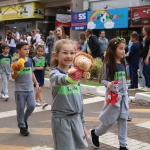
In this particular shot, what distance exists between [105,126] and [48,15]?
882 inches

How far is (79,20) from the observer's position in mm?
21750

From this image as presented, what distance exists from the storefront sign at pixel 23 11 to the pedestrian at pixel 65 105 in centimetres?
2275

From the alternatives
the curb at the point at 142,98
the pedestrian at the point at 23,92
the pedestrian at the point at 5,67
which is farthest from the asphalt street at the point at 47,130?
the pedestrian at the point at 5,67

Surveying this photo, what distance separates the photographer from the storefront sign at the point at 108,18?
60.4 ft

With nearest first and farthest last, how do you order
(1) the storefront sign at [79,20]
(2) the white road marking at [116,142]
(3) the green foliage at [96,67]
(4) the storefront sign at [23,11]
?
1. (2) the white road marking at [116,142]
2. (3) the green foliage at [96,67]
3. (1) the storefront sign at [79,20]
4. (4) the storefront sign at [23,11]

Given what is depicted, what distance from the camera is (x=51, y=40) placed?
1465 cm

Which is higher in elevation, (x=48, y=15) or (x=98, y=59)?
(x=48, y=15)

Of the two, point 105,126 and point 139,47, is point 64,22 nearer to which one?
point 139,47

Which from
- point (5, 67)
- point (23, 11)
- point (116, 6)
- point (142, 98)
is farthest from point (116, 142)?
point (23, 11)

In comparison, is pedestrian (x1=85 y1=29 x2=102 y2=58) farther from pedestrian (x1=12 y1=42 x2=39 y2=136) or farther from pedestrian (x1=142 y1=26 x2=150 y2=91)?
pedestrian (x1=12 y1=42 x2=39 y2=136)

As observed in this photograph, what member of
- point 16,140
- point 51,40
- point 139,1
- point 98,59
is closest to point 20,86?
point 16,140

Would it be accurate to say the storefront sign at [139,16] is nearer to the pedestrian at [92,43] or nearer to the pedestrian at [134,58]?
the pedestrian at [92,43]

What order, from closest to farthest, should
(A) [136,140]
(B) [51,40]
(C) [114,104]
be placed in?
(C) [114,104]
(A) [136,140]
(B) [51,40]

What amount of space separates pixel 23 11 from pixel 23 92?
21522 mm
